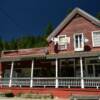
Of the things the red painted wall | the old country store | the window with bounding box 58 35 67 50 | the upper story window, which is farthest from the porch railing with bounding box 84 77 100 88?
the window with bounding box 58 35 67 50

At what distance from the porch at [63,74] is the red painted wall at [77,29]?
Result: 1.70 metres

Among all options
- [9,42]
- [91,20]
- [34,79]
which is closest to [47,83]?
[34,79]

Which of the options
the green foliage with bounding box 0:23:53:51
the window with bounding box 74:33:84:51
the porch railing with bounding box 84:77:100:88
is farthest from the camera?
the green foliage with bounding box 0:23:53:51

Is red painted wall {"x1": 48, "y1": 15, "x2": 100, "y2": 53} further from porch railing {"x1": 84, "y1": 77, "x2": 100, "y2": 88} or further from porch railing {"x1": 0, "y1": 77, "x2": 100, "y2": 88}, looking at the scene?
porch railing {"x1": 84, "y1": 77, "x2": 100, "y2": 88}

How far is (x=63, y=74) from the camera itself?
32250mm

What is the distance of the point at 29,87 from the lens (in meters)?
29.3

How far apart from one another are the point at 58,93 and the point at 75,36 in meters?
7.80

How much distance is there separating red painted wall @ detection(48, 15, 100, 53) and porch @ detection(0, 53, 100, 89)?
1.70m

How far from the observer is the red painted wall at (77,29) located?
30438 mm

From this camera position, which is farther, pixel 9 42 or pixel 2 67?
pixel 9 42

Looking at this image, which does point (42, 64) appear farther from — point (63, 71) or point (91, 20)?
point (91, 20)

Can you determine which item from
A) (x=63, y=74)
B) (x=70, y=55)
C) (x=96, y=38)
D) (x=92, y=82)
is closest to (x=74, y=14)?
(x=96, y=38)

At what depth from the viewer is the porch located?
27.1 metres

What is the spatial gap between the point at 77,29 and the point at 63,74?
19.0ft
